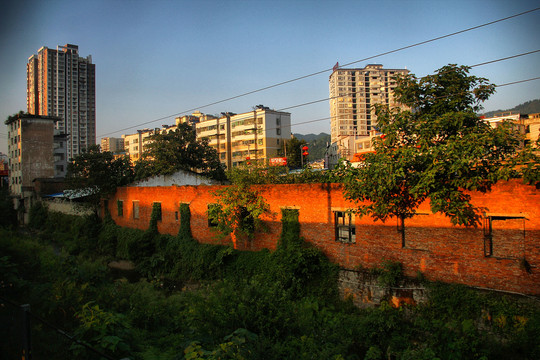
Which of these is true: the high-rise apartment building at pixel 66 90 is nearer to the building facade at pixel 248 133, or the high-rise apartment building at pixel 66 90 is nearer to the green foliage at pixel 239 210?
the building facade at pixel 248 133

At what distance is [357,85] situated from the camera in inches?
3666

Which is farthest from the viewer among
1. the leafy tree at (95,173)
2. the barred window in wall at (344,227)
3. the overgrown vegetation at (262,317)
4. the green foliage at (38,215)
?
the green foliage at (38,215)

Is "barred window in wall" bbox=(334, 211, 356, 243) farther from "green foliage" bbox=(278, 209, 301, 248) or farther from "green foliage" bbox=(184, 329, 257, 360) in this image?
"green foliage" bbox=(184, 329, 257, 360)

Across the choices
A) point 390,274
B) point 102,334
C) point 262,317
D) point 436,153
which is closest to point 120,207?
point 390,274

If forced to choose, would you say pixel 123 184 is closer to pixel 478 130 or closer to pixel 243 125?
pixel 478 130

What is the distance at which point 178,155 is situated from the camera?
32.1 metres

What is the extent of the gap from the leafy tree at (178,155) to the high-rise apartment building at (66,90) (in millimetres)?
65081

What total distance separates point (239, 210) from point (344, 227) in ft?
17.1

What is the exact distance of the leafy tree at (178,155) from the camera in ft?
99.3

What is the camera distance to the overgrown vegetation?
560 cm

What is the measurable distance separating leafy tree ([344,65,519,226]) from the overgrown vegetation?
2.66 meters

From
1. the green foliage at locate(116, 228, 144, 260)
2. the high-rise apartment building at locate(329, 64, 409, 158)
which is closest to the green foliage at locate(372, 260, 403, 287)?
the green foliage at locate(116, 228, 144, 260)

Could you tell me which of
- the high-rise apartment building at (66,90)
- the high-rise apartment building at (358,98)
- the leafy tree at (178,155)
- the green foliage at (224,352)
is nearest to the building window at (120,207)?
the leafy tree at (178,155)

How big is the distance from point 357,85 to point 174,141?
73.7 metres
